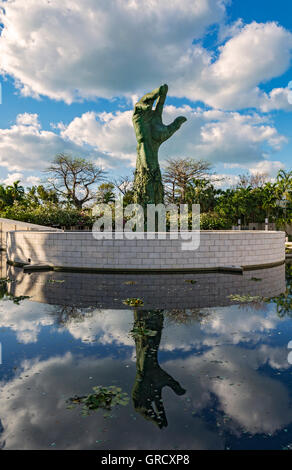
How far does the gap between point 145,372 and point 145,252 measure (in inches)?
277

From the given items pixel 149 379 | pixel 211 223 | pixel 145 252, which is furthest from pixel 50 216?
pixel 149 379

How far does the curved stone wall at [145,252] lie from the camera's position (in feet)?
34.3

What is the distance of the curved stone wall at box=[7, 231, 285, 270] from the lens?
10469 mm

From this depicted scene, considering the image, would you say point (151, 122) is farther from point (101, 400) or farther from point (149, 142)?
point (101, 400)

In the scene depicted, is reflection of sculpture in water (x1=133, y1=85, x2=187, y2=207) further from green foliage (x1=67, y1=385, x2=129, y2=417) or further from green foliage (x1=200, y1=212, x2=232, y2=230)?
green foliage (x1=67, y1=385, x2=129, y2=417)

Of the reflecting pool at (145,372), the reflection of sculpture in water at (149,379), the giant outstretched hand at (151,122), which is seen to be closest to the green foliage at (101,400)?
the reflecting pool at (145,372)

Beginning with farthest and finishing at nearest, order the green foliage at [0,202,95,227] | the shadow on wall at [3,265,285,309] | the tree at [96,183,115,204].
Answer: the tree at [96,183,115,204]
the green foliage at [0,202,95,227]
the shadow on wall at [3,265,285,309]

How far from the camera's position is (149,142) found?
1495 centimetres
